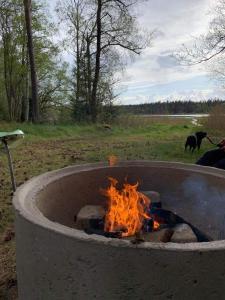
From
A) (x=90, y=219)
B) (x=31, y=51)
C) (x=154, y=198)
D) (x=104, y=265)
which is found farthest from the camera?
(x=31, y=51)

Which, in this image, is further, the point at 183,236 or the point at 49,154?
the point at 49,154

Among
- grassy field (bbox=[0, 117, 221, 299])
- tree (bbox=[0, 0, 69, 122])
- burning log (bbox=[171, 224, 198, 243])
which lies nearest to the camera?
burning log (bbox=[171, 224, 198, 243])

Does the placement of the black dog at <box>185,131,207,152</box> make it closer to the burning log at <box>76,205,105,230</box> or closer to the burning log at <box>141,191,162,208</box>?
the burning log at <box>141,191,162,208</box>

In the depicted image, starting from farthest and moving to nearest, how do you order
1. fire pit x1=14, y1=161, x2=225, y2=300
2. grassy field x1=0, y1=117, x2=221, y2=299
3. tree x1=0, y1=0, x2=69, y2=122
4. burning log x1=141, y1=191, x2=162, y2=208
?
tree x1=0, y1=0, x2=69, y2=122, grassy field x1=0, y1=117, x2=221, y2=299, burning log x1=141, y1=191, x2=162, y2=208, fire pit x1=14, y1=161, x2=225, y2=300

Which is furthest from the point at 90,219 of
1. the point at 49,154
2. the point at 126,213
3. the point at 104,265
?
the point at 49,154

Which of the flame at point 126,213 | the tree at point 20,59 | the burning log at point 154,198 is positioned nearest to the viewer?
the flame at point 126,213

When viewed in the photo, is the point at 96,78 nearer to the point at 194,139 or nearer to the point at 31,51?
the point at 31,51

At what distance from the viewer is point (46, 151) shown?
1066cm

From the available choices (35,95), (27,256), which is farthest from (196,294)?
(35,95)

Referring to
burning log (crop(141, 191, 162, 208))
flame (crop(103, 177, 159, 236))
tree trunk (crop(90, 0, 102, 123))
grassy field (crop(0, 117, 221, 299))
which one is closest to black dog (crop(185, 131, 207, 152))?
grassy field (crop(0, 117, 221, 299))

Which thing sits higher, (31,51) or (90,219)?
(31,51)

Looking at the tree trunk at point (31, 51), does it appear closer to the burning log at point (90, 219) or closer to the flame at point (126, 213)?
the burning log at point (90, 219)

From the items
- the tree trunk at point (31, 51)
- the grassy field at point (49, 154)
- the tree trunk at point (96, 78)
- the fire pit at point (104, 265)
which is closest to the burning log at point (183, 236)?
the fire pit at point (104, 265)

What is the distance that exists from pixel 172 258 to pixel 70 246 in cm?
53
